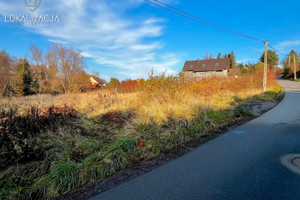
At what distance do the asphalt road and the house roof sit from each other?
44.2m

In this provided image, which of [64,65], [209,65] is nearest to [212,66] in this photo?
[209,65]

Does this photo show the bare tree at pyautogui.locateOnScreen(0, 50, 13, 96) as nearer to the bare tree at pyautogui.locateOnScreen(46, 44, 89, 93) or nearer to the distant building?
the bare tree at pyautogui.locateOnScreen(46, 44, 89, 93)

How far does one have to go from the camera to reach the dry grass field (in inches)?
93.7

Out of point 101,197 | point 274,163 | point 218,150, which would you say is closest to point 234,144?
point 218,150

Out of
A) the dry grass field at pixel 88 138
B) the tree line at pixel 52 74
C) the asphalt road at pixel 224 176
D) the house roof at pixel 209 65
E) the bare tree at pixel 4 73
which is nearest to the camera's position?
the asphalt road at pixel 224 176

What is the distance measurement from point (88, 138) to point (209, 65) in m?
48.2

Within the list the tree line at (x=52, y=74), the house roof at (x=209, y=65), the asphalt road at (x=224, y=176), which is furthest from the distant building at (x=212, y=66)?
the asphalt road at (x=224, y=176)

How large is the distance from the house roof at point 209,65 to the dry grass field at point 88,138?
136ft

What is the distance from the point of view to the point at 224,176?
2.38 metres

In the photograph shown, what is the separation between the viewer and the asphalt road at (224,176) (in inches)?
79.0

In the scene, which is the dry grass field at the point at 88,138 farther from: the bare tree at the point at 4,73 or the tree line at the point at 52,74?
the tree line at the point at 52,74

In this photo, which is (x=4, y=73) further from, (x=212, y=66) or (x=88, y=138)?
(x=212, y=66)

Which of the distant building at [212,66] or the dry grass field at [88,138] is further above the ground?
the distant building at [212,66]

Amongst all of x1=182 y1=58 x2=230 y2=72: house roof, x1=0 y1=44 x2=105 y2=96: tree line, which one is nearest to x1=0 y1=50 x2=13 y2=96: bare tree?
x1=0 y1=44 x2=105 y2=96: tree line
